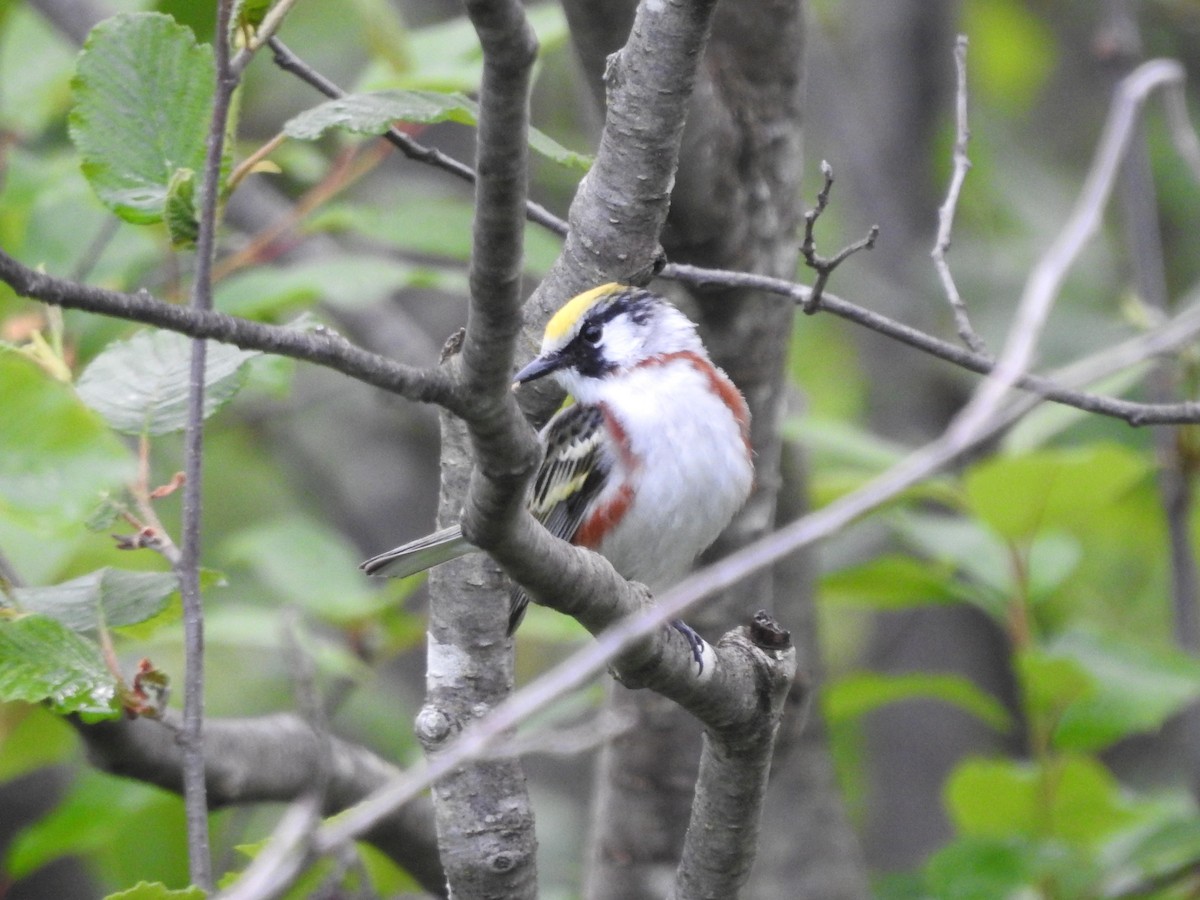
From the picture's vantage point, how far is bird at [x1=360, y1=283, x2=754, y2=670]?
3117 mm


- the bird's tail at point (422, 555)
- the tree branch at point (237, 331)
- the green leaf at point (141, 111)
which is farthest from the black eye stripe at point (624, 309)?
the tree branch at point (237, 331)

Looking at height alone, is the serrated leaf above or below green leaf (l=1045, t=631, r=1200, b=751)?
above

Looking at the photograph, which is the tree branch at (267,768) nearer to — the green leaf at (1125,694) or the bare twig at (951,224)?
the bare twig at (951,224)

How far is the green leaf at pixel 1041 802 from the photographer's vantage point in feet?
12.1

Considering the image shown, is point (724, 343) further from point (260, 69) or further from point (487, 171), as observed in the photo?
point (260, 69)

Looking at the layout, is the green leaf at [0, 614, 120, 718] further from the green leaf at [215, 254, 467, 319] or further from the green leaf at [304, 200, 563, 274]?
the green leaf at [304, 200, 563, 274]

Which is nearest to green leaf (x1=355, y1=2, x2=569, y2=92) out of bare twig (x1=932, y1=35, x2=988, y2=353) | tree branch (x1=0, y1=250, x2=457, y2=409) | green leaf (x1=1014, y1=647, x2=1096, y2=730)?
bare twig (x1=932, y1=35, x2=988, y2=353)

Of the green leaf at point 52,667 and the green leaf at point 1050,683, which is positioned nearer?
the green leaf at point 52,667

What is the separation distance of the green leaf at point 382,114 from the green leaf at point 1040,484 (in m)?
1.62

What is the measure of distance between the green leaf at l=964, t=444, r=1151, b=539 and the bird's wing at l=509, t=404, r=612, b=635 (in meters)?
1.00

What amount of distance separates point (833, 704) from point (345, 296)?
1841mm

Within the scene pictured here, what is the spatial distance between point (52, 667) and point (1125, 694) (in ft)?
8.38

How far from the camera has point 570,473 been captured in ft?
10.4

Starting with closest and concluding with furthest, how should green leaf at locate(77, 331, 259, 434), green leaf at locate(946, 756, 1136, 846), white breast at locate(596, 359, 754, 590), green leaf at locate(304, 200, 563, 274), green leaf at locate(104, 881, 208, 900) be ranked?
green leaf at locate(104, 881, 208, 900)
green leaf at locate(77, 331, 259, 434)
white breast at locate(596, 359, 754, 590)
green leaf at locate(946, 756, 1136, 846)
green leaf at locate(304, 200, 563, 274)
